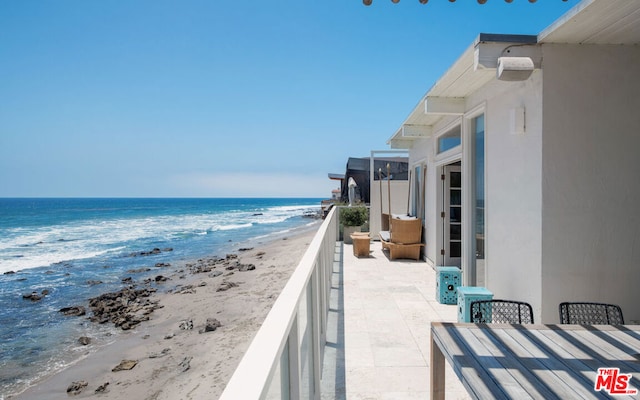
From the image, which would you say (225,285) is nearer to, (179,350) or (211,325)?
(211,325)

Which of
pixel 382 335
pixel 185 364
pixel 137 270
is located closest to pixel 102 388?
pixel 185 364

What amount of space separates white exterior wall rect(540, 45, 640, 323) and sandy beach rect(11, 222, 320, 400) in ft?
13.5

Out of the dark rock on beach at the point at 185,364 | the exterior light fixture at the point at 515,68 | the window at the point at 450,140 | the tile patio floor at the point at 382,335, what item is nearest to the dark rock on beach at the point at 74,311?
the dark rock on beach at the point at 185,364

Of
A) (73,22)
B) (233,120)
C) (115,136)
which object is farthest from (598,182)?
(115,136)

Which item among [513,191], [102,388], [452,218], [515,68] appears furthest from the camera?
[452,218]

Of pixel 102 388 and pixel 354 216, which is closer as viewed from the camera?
pixel 102 388

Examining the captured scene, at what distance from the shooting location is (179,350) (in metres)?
5.97

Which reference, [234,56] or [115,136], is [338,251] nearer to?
[234,56]

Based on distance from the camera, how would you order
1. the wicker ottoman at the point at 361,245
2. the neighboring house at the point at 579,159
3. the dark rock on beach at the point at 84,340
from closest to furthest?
the neighboring house at the point at 579,159
the dark rock on beach at the point at 84,340
the wicker ottoman at the point at 361,245

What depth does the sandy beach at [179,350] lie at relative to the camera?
15.8ft

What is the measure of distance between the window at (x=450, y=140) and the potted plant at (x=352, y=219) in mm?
3734

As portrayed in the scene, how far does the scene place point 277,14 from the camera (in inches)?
310

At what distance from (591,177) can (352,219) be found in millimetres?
6855

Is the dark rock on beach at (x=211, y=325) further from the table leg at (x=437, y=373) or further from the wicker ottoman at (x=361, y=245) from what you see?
the table leg at (x=437, y=373)
